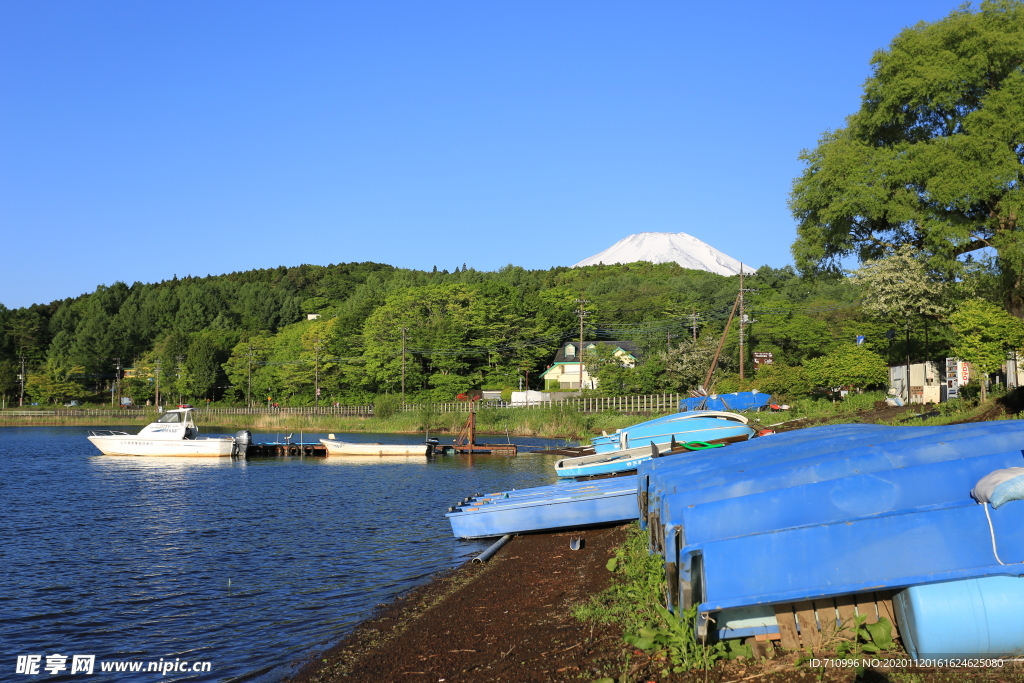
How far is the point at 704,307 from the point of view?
97.4m

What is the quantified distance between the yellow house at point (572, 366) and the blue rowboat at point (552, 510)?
66.2 m

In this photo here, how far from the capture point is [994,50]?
29.0 meters

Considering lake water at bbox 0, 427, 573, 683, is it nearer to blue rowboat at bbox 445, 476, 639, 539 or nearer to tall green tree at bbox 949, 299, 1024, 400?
blue rowboat at bbox 445, 476, 639, 539

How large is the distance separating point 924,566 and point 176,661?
9.46 m

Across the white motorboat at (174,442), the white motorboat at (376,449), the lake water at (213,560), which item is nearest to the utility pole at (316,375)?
the white motorboat at (174,442)

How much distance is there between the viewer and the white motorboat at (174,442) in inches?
1833

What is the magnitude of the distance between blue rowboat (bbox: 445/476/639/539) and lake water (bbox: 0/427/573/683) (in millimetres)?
607

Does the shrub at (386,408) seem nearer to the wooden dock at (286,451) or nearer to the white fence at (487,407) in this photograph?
the white fence at (487,407)

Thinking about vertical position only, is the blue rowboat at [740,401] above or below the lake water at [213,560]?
above

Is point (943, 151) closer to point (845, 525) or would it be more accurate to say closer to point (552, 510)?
point (552, 510)

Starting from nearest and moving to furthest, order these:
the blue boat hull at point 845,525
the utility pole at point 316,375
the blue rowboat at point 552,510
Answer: the blue boat hull at point 845,525 → the blue rowboat at point 552,510 → the utility pole at point 316,375

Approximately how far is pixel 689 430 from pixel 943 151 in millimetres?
13861

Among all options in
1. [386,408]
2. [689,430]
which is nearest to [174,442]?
[386,408]

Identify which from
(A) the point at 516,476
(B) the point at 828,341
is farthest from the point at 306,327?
(A) the point at 516,476
